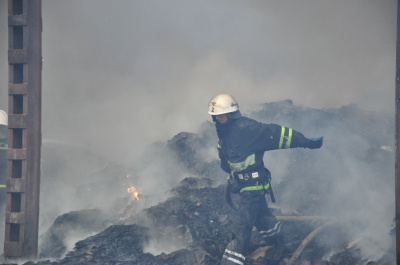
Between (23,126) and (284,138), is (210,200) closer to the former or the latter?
(284,138)

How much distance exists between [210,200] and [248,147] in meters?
2.22

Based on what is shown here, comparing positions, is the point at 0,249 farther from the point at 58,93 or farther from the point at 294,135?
the point at 58,93

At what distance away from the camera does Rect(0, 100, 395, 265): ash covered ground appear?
653 cm

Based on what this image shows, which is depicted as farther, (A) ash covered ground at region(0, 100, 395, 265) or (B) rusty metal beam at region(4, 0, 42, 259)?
(A) ash covered ground at region(0, 100, 395, 265)

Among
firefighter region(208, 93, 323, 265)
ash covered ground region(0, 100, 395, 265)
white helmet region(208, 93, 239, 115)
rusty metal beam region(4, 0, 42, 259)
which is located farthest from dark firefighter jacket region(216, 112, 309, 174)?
rusty metal beam region(4, 0, 42, 259)

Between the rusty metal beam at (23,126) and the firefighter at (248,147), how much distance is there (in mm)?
2616

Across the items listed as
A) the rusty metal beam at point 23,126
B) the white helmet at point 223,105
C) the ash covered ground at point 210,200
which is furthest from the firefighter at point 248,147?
the rusty metal beam at point 23,126

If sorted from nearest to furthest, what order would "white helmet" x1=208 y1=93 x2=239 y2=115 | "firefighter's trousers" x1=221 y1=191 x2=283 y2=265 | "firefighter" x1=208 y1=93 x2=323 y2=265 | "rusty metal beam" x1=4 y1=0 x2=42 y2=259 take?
"rusty metal beam" x1=4 y1=0 x2=42 y2=259
"firefighter's trousers" x1=221 y1=191 x2=283 y2=265
"firefighter" x1=208 y1=93 x2=323 y2=265
"white helmet" x1=208 y1=93 x2=239 y2=115

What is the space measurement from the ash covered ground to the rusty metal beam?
64 cm

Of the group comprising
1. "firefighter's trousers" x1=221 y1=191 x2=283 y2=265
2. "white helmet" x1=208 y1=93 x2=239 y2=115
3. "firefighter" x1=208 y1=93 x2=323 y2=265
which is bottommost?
"firefighter's trousers" x1=221 y1=191 x2=283 y2=265

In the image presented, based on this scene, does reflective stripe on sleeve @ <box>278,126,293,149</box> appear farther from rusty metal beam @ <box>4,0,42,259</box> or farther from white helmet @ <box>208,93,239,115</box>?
rusty metal beam @ <box>4,0,42,259</box>

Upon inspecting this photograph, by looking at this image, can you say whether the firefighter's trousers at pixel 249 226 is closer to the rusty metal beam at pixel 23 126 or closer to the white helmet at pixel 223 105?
the white helmet at pixel 223 105

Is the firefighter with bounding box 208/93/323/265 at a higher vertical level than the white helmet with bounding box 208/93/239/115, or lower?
lower

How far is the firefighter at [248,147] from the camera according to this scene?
6.35 meters
